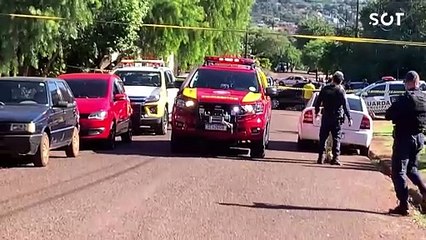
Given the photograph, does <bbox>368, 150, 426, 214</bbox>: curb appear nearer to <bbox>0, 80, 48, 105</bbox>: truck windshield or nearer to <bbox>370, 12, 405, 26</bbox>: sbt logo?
<bbox>0, 80, 48, 105</bbox>: truck windshield

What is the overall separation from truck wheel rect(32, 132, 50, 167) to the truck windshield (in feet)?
3.34

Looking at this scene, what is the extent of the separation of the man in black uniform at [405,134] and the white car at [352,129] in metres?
8.42

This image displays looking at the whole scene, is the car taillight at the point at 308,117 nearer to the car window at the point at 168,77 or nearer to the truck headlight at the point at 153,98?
the truck headlight at the point at 153,98

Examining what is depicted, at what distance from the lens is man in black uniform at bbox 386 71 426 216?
11844mm

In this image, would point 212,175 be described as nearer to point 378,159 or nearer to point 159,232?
point 159,232

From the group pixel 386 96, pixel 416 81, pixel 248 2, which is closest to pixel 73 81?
pixel 416 81

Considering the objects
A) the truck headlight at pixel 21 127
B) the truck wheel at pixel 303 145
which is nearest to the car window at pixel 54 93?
the truck headlight at pixel 21 127

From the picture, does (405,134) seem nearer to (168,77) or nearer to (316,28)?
(168,77)

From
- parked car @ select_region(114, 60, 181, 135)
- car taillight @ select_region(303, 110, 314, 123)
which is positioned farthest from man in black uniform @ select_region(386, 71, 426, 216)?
parked car @ select_region(114, 60, 181, 135)

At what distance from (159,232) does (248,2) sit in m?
55.8

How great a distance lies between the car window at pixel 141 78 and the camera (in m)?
26.0

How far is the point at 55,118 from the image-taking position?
53.5 feet

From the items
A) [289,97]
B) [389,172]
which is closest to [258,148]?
[389,172]

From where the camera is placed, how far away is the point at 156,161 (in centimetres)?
1725
